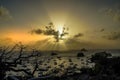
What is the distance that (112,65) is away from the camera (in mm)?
32125

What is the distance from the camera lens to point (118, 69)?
1175 inches

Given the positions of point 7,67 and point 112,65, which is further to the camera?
point 112,65

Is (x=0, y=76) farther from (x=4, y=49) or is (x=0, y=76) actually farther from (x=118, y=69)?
(x=118, y=69)

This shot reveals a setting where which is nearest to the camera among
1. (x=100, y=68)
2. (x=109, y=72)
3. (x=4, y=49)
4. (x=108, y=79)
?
(x=4, y=49)

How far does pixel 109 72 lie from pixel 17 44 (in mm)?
14876

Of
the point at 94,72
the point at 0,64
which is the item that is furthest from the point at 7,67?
the point at 94,72

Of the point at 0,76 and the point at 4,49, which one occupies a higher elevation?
the point at 4,49

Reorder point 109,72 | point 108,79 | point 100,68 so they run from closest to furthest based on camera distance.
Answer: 1. point 108,79
2. point 109,72
3. point 100,68

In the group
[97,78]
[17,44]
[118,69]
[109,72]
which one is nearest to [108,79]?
[97,78]

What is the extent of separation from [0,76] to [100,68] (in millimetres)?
17521

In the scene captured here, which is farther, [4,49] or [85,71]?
[85,71]

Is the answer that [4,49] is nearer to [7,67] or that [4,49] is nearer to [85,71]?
[7,67]

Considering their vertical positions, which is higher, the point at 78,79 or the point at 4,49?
the point at 4,49

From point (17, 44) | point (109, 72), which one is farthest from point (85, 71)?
point (17, 44)
